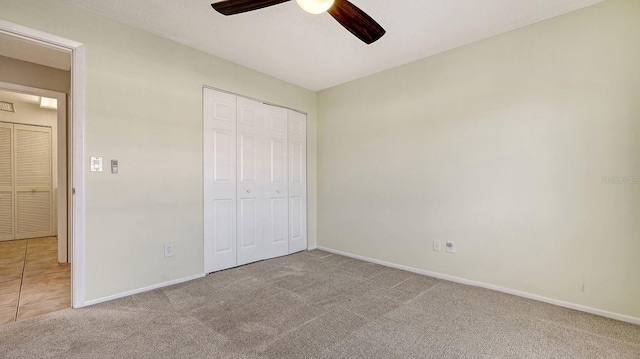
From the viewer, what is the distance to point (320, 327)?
1982 millimetres

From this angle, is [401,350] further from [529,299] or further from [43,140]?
[43,140]

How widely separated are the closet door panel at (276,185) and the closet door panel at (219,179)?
515mm

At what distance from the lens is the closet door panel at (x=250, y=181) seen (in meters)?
3.45

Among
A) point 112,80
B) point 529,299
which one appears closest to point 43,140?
point 112,80

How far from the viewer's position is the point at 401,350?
171cm

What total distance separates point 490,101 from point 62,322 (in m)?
4.09

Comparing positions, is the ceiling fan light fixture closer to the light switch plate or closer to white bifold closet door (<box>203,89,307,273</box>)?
white bifold closet door (<box>203,89,307,273</box>)

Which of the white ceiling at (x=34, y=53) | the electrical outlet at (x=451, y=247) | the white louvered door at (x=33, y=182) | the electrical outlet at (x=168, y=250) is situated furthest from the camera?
the white louvered door at (x=33, y=182)

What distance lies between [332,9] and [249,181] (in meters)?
2.35

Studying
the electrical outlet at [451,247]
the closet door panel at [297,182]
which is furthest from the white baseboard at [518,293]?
the closet door panel at [297,182]

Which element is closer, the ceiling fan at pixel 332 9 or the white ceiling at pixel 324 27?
the ceiling fan at pixel 332 9

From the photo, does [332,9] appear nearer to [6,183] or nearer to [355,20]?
[355,20]

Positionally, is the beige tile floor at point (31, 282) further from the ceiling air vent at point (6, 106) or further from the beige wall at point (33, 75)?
the ceiling air vent at point (6, 106)

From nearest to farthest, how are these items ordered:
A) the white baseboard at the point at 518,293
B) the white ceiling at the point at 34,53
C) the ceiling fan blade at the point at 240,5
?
the ceiling fan blade at the point at 240,5, the white baseboard at the point at 518,293, the white ceiling at the point at 34,53
